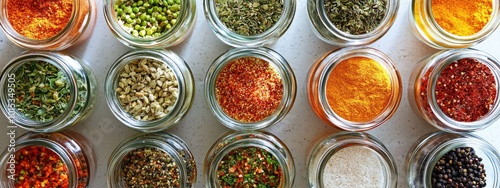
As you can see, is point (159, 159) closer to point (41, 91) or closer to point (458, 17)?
point (41, 91)

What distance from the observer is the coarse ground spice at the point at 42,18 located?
192cm

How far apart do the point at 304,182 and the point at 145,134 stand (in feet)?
2.19

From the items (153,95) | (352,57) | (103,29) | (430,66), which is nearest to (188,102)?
(153,95)

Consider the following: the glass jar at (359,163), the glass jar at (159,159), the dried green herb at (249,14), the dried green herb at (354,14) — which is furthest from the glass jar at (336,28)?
the glass jar at (159,159)

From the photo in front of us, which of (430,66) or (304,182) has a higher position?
(430,66)

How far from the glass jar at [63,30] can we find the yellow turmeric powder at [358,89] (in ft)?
3.11

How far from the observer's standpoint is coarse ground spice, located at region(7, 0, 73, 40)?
75.5 inches

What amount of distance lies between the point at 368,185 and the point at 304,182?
271mm

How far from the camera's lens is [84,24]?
1964 millimetres

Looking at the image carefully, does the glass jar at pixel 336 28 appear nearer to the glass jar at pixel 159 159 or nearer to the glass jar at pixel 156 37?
the glass jar at pixel 156 37

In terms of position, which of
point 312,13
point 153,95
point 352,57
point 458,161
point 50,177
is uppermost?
point 312,13

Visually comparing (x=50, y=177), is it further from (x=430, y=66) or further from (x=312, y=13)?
(x=430, y=66)

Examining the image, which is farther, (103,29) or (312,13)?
(103,29)

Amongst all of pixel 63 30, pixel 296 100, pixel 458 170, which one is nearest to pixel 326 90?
pixel 296 100
